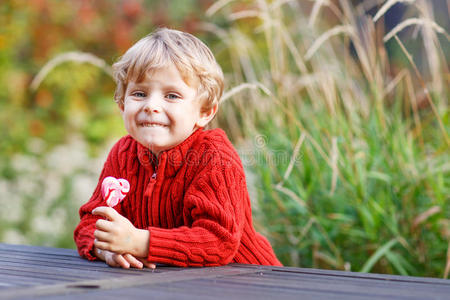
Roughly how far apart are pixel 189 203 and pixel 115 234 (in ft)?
0.78

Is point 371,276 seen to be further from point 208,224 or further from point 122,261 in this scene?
point 122,261

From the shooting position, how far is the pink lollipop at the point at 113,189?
5.42ft

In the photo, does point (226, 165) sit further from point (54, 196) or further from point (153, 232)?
point (54, 196)

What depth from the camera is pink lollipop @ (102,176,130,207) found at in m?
1.65

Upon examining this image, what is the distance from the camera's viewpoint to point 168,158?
1.80m

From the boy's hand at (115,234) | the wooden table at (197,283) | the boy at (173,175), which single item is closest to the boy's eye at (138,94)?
the boy at (173,175)

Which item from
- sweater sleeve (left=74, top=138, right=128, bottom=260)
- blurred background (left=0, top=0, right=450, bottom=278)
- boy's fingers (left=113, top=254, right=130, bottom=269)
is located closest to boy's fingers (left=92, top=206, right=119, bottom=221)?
boy's fingers (left=113, top=254, right=130, bottom=269)

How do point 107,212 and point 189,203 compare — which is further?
point 189,203

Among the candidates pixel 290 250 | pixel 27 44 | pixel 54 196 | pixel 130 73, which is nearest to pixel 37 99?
pixel 27 44

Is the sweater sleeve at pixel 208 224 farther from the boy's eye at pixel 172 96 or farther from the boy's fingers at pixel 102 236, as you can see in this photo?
the boy's eye at pixel 172 96

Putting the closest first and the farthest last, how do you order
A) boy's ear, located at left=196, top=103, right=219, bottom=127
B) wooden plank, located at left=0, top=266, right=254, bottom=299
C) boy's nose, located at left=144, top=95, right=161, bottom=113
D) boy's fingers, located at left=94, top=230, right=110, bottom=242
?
wooden plank, located at left=0, top=266, right=254, bottom=299 → boy's fingers, located at left=94, top=230, right=110, bottom=242 → boy's nose, located at left=144, top=95, right=161, bottom=113 → boy's ear, located at left=196, top=103, right=219, bottom=127

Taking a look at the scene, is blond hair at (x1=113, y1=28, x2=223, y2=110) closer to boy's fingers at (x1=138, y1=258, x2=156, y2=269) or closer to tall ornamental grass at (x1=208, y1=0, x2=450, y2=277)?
tall ornamental grass at (x1=208, y1=0, x2=450, y2=277)

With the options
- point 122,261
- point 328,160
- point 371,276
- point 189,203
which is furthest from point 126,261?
point 328,160

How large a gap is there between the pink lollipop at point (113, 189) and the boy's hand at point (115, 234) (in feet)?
0.29
